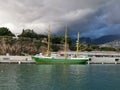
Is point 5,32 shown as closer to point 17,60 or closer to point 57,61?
point 17,60

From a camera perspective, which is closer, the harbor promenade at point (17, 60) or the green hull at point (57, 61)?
the green hull at point (57, 61)

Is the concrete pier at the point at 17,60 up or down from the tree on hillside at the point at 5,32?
down

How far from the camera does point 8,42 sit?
127m

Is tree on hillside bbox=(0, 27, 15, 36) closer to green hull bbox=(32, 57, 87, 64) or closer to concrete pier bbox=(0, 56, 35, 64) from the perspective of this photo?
concrete pier bbox=(0, 56, 35, 64)

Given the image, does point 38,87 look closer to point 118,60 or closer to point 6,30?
point 118,60

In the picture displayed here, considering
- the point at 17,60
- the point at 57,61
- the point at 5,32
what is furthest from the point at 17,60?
the point at 5,32

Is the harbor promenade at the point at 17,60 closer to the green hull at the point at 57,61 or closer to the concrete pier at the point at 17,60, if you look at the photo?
the concrete pier at the point at 17,60

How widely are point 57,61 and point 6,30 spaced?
2241 inches

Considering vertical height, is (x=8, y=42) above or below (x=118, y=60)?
above

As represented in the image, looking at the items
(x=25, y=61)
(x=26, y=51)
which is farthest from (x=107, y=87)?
(x=26, y=51)

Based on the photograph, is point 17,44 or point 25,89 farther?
Result: point 17,44

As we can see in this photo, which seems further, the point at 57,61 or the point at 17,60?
the point at 17,60

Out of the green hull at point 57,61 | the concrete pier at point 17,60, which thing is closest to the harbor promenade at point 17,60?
the concrete pier at point 17,60

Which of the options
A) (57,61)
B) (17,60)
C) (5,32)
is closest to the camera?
(57,61)
